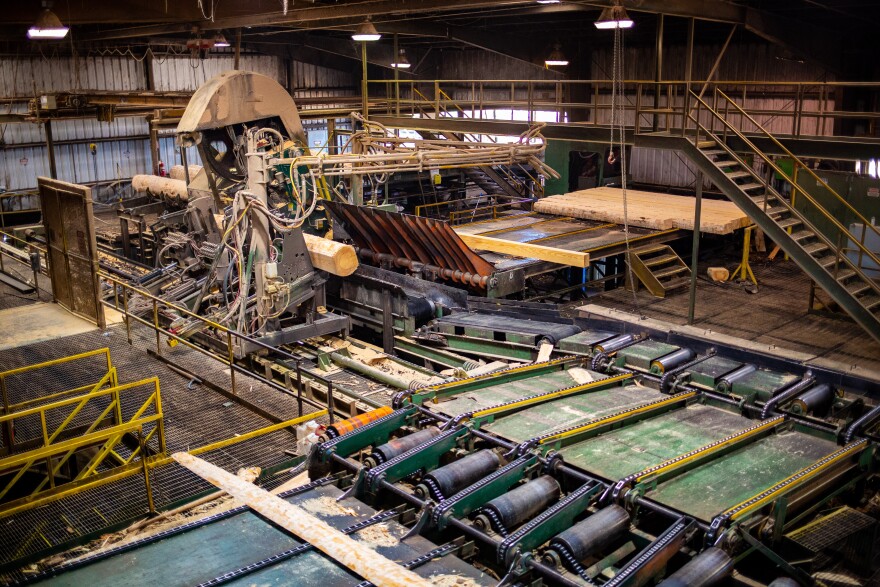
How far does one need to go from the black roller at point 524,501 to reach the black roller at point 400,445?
111cm

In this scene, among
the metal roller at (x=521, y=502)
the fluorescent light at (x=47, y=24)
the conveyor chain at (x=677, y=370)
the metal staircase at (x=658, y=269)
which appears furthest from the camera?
the metal staircase at (x=658, y=269)

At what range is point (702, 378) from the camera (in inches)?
343

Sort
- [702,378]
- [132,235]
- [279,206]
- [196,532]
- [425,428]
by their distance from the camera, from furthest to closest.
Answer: [132,235] < [279,206] < [702,378] < [425,428] < [196,532]

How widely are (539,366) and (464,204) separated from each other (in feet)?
45.5

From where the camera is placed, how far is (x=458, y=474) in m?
6.20

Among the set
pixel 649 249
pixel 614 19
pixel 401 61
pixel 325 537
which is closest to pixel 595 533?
pixel 325 537

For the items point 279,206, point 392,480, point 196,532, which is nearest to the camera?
point 196,532

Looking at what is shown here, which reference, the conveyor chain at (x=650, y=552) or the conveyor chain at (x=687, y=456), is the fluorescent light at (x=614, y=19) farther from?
the conveyor chain at (x=650, y=552)

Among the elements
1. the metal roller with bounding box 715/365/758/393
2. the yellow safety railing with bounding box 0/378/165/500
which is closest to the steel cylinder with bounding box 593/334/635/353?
the metal roller with bounding box 715/365/758/393

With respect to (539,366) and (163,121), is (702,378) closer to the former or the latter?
(539,366)

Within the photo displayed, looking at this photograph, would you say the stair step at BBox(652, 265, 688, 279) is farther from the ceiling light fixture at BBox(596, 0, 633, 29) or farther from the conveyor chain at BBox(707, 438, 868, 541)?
the conveyor chain at BBox(707, 438, 868, 541)

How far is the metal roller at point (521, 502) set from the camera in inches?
224

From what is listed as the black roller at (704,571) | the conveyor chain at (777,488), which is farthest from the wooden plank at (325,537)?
the conveyor chain at (777,488)

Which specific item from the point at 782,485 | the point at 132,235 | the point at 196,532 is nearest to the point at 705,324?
the point at 782,485
